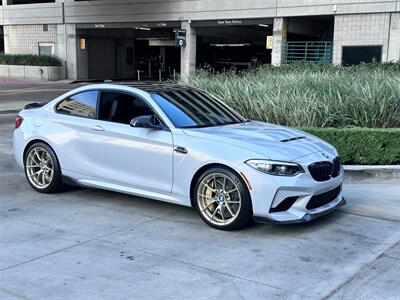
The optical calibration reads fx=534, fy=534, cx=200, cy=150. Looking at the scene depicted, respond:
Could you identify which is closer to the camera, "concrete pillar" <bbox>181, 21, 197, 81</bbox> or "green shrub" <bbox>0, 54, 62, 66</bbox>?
"concrete pillar" <bbox>181, 21, 197, 81</bbox>

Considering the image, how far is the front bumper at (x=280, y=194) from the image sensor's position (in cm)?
536

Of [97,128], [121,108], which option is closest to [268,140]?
[121,108]

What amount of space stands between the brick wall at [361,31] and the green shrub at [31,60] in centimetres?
1964

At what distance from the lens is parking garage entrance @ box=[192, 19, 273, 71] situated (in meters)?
30.4

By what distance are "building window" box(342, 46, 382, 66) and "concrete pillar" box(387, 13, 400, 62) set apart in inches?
19.9

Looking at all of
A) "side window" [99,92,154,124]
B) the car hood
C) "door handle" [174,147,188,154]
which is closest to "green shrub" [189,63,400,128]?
the car hood

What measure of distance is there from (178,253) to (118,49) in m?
37.6

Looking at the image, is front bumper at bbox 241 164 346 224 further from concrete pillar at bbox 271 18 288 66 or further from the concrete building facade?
concrete pillar at bbox 271 18 288 66

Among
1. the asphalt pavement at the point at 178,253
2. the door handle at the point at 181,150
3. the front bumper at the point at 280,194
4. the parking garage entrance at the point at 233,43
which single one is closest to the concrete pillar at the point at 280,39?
the parking garage entrance at the point at 233,43

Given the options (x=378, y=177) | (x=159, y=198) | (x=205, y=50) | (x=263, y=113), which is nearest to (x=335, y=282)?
(x=159, y=198)

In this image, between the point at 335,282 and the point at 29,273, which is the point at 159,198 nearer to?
the point at 29,273

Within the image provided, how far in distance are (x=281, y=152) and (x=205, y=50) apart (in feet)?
132

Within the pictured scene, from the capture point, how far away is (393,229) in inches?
231

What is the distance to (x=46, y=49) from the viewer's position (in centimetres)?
3769
